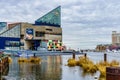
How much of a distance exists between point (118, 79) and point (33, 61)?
2980 inches

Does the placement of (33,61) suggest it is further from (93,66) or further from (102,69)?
(102,69)

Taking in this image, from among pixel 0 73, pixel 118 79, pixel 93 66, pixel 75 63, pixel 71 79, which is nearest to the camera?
pixel 118 79

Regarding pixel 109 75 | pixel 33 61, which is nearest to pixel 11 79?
pixel 109 75

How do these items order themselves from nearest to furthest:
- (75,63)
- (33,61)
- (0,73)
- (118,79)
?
1. (118,79)
2. (0,73)
3. (75,63)
4. (33,61)

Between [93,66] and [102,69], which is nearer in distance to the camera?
[102,69]

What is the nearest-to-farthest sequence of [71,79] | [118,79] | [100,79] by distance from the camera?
[118,79]
[100,79]
[71,79]

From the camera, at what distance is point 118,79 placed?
11875 mm

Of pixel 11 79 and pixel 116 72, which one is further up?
pixel 116 72

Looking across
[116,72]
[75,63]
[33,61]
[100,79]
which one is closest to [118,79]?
[116,72]

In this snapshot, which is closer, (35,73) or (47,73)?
(47,73)

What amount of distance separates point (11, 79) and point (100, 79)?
35.1ft

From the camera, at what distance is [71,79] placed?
3841cm

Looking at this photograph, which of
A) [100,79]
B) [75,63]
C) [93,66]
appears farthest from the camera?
[75,63]

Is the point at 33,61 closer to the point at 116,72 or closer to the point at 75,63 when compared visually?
the point at 75,63
